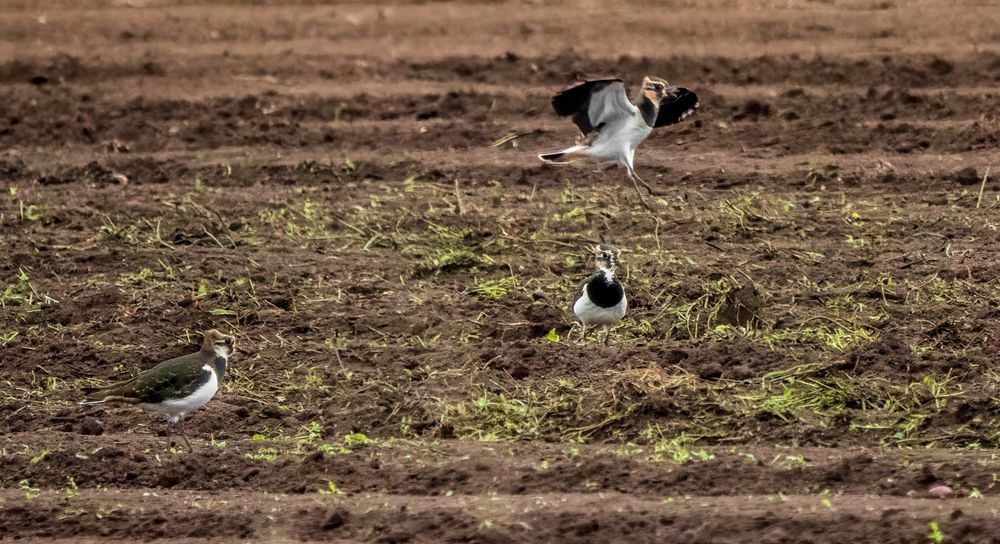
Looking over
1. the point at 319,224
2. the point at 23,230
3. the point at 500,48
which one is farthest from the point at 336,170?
the point at 500,48

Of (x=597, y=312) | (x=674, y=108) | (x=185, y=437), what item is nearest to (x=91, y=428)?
(x=185, y=437)

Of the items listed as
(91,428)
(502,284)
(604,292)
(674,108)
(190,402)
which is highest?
(674,108)

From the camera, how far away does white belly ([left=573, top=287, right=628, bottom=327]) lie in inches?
378

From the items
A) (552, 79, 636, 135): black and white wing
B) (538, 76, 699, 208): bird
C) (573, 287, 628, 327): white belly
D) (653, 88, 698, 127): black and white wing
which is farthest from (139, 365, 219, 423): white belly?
(653, 88, 698, 127): black and white wing

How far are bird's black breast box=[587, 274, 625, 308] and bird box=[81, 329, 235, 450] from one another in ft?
7.22

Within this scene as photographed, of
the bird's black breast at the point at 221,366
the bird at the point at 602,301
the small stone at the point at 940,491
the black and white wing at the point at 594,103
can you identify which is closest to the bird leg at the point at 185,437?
the bird's black breast at the point at 221,366

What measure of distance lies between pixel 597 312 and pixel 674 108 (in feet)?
10.6

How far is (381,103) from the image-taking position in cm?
1521

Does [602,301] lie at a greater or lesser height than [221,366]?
greater

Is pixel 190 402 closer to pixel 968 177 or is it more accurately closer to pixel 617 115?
pixel 617 115

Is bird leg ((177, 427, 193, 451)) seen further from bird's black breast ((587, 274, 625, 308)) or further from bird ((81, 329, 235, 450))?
bird's black breast ((587, 274, 625, 308))

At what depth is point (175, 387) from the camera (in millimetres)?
8703

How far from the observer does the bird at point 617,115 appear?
37.5 feet

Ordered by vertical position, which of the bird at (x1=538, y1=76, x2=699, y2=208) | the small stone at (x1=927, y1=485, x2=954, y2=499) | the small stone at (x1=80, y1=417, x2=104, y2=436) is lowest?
the small stone at (x1=80, y1=417, x2=104, y2=436)
